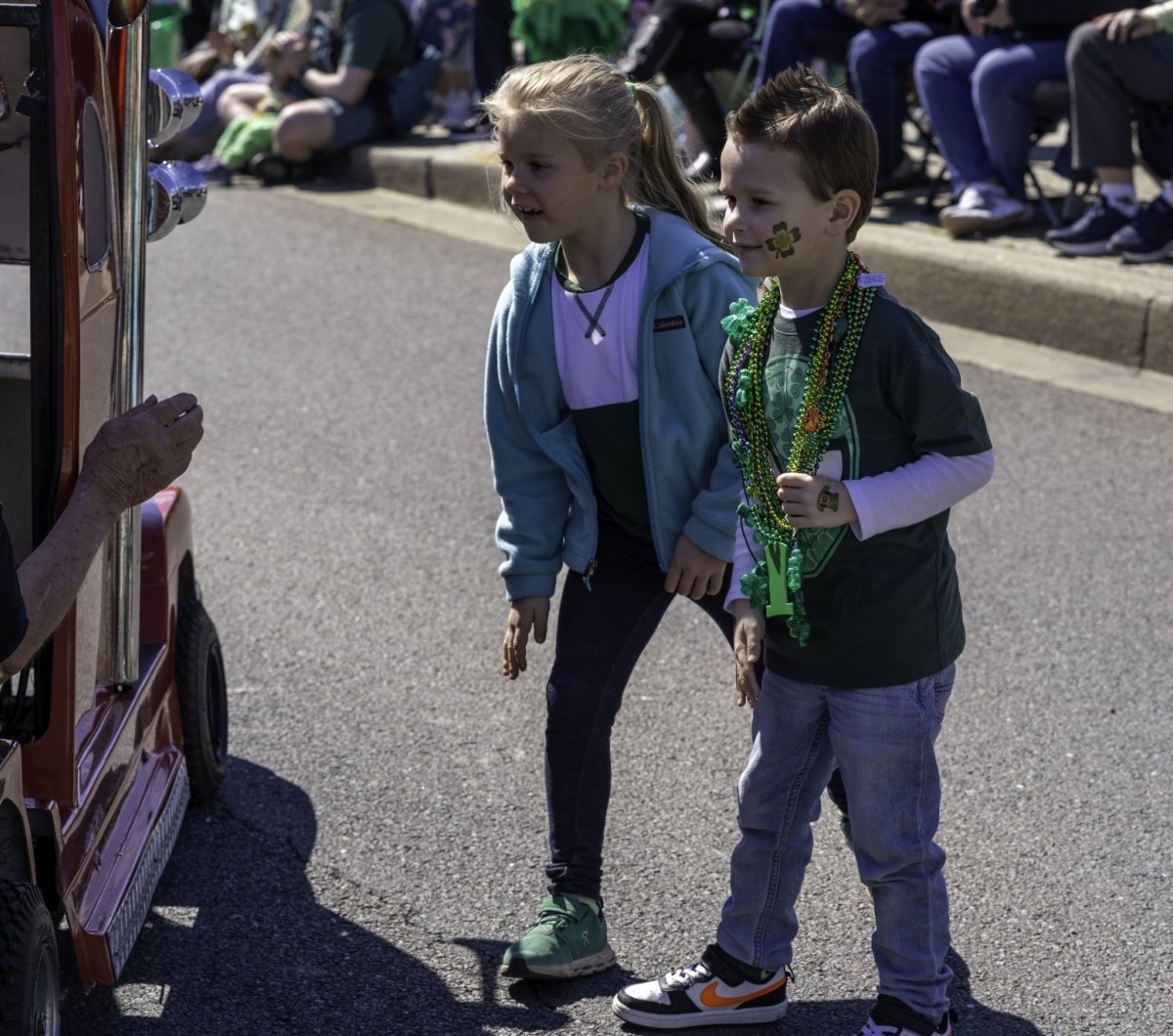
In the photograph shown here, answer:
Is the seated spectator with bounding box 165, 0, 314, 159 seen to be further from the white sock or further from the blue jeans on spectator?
the blue jeans on spectator

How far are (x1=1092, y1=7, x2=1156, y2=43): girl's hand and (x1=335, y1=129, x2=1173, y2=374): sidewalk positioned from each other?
2.82 feet

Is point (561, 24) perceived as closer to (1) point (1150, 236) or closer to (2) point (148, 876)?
(1) point (1150, 236)

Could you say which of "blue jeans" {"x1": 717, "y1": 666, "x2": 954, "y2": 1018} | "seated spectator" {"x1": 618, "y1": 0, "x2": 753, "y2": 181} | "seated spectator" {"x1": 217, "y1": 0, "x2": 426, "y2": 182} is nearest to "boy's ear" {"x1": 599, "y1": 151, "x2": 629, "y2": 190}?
"blue jeans" {"x1": 717, "y1": 666, "x2": 954, "y2": 1018}

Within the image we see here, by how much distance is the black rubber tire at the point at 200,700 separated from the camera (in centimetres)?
335

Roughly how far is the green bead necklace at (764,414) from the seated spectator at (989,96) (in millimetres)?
5118

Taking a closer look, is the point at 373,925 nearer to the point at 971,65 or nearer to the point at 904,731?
the point at 904,731

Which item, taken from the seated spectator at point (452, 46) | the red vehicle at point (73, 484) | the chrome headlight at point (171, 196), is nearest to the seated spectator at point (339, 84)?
the seated spectator at point (452, 46)

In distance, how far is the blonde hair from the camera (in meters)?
2.66

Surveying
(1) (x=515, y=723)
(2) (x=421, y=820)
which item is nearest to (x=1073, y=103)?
(1) (x=515, y=723)

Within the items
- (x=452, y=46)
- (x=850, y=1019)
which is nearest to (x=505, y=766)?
(x=850, y=1019)

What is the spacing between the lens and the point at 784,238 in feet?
7.86

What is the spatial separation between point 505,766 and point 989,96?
4.77m

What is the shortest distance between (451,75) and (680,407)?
9.21m

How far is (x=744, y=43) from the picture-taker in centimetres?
872
